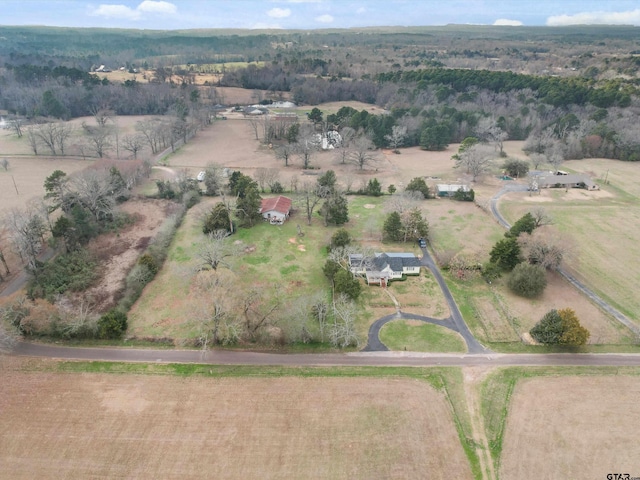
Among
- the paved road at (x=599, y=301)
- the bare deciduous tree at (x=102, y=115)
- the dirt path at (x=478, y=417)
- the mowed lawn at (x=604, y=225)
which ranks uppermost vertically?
the bare deciduous tree at (x=102, y=115)

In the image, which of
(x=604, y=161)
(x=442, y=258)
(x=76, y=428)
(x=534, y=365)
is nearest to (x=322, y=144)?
(x=442, y=258)

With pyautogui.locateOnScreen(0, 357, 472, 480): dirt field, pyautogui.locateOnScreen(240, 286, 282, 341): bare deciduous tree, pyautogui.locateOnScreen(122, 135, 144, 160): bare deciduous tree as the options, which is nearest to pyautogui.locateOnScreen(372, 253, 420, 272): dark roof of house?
pyautogui.locateOnScreen(240, 286, 282, 341): bare deciduous tree

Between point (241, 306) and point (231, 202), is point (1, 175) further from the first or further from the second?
point (241, 306)

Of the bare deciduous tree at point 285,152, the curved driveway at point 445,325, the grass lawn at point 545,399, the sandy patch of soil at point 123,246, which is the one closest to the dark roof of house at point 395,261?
the curved driveway at point 445,325

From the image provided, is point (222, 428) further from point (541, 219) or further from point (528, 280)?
point (541, 219)

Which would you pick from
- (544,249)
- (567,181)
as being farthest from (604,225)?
(544,249)

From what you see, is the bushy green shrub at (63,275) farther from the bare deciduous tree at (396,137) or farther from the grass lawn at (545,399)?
the bare deciduous tree at (396,137)
